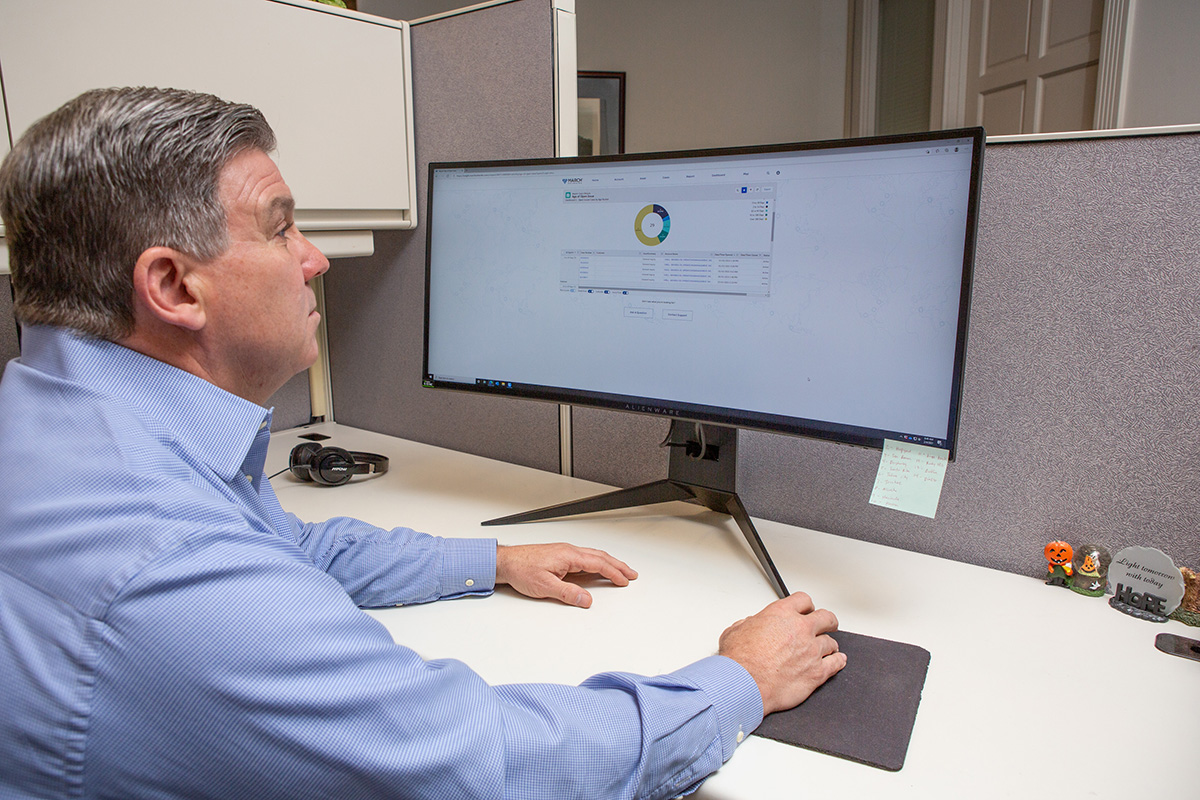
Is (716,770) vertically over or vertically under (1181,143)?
under

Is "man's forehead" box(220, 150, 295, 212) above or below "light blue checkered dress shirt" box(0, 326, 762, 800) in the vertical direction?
above

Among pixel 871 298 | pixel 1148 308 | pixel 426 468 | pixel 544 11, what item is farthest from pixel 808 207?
pixel 426 468

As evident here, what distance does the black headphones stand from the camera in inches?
44.9

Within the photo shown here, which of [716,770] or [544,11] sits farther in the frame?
[544,11]

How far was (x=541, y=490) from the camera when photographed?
114 centimetres

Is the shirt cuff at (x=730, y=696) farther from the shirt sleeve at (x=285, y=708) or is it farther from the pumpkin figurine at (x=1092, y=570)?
the pumpkin figurine at (x=1092, y=570)

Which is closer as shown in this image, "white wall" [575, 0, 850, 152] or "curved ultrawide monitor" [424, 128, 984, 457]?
"curved ultrawide monitor" [424, 128, 984, 457]

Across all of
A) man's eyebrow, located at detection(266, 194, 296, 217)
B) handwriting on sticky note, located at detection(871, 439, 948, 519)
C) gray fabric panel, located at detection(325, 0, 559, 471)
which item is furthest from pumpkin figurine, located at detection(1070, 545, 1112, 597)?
man's eyebrow, located at detection(266, 194, 296, 217)

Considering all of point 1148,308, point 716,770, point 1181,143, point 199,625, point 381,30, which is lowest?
point 716,770

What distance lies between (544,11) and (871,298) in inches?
25.8

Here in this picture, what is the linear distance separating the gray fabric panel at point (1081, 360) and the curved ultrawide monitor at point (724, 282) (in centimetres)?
15

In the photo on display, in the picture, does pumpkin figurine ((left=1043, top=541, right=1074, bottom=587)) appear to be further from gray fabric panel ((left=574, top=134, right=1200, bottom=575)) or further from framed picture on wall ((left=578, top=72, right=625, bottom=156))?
framed picture on wall ((left=578, top=72, right=625, bottom=156))

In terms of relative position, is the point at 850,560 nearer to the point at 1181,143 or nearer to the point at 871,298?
the point at 871,298

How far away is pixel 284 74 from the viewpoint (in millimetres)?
1056
